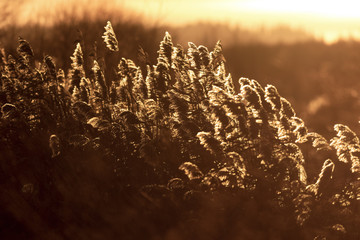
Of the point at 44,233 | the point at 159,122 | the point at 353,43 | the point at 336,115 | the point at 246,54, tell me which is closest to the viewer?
the point at 44,233

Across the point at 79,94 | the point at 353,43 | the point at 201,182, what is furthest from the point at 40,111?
the point at 353,43

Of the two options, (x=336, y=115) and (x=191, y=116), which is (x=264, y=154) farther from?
(x=336, y=115)

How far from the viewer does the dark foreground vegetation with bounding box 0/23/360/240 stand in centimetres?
376

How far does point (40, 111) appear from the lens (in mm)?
4656

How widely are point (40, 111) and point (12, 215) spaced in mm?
1062

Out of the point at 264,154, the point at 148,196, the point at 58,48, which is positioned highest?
the point at 58,48

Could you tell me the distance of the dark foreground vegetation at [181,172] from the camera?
3756 millimetres

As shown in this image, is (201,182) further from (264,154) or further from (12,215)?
(12,215)

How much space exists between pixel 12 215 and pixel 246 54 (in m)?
15.1

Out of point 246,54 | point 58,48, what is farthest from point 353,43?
point 58,48

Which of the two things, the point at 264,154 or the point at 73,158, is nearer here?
the point at 264,154

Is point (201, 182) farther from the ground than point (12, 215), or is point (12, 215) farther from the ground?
point (201, 182)

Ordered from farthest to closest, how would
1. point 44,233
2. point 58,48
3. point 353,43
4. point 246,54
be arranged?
1. point 246,54
2. point 353,43
3. point 58,48
4. point 44,233

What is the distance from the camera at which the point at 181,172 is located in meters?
4.18
